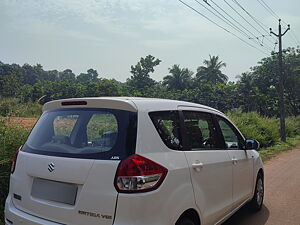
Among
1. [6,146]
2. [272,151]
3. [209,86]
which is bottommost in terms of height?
[272,151]

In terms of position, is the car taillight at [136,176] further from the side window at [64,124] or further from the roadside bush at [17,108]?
the roadside bush at [17,108]

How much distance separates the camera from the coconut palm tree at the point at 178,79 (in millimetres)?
63562

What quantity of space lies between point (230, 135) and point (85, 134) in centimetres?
237

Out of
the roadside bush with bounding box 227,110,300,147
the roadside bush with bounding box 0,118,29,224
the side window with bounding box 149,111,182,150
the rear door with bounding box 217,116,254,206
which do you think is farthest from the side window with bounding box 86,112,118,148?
the roadside bush with bounding box 227,110,300,147

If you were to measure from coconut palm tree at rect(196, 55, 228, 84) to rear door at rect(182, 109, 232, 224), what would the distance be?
62.1m

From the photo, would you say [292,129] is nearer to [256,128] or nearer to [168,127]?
[256,128]

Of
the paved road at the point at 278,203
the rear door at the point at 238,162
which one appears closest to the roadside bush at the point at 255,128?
the paved road at the point at 278,203

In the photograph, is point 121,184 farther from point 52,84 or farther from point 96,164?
point 52,84

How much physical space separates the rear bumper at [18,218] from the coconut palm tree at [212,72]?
63522 mm

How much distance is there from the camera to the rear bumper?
274 cm

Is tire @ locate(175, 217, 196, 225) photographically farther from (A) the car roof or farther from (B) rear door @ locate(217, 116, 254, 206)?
(B) rear door @ locate(217, 116, 254, 206)

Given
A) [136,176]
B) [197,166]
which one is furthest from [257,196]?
[136,176]

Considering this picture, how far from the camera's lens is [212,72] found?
2534 inches

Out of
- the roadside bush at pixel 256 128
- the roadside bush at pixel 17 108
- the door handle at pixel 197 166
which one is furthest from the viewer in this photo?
the roadside bush at pixel 256 128
